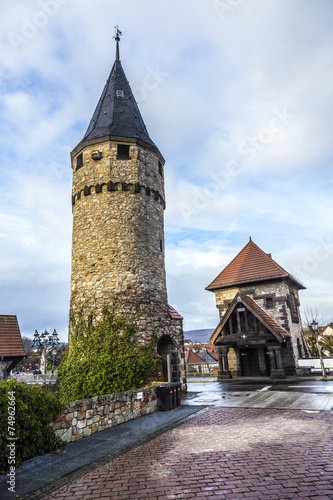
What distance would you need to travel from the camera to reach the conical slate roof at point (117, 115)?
17.1 meters

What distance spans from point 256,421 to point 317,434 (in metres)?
1.94

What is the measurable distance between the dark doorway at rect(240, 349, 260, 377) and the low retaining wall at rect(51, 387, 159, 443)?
14311 millimetres

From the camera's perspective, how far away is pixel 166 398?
11.1 m

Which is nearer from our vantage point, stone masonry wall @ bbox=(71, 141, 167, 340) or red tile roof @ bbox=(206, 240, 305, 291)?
stone masonry wall @ bbox=(71, 141, 167, 340)

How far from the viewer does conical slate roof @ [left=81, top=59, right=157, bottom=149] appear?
56.1ft

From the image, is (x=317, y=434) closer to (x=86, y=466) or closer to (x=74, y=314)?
(x=86, y=466)

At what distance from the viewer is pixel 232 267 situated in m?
27.5

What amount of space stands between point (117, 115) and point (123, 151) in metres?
2.80

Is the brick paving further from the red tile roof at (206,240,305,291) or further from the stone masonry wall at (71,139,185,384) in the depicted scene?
the red tile roof at (206,240,305,291)

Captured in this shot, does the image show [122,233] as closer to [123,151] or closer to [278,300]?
[123,151]

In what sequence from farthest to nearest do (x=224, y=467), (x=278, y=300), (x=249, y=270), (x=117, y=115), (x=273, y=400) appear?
(x=249, y=270) < (x=278, y=300) < (x=117, y=115) < (x=273, y=400) < (x=224, y=467)

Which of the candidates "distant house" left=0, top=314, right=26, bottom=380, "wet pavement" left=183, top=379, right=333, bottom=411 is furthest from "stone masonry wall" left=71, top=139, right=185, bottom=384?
"distant house" left=0, top=314, right=26, bottom=380

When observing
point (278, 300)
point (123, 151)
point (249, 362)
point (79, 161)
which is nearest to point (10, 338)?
point (79, 161)

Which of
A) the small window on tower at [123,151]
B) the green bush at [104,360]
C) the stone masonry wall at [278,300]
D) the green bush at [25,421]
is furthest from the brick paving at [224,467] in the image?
the stone masonry wall at [278,300]
